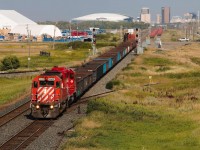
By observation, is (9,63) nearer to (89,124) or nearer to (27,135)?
(89,124)

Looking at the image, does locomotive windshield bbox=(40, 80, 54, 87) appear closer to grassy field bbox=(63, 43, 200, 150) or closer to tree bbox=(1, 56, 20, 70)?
grassy field bbox=(63, 43, 200, 150)

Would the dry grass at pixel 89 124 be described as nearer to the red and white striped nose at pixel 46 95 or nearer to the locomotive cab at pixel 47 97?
the locomotive cab at pixel 47 97

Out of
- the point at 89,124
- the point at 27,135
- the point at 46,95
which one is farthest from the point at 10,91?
the point at 27,135

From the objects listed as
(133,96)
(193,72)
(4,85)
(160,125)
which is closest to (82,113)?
(160,125)

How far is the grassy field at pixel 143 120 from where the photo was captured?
27375 millimetres

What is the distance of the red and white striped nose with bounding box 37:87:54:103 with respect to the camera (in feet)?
116

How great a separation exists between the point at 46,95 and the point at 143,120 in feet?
27.6

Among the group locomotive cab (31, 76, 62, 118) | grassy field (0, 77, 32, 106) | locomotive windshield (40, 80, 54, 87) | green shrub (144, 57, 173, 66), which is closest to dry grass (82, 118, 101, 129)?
locomotive cab (31, 76, 62, 118)

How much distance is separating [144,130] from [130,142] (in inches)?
171

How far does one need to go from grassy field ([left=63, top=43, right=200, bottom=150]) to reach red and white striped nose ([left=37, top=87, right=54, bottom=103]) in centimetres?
339

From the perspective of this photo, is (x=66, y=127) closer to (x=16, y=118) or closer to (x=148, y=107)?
(x=16, y=118)

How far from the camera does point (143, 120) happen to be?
1410 inches

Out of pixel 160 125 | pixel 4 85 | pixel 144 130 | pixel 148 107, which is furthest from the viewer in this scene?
pixel 4 85

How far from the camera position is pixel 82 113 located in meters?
39.0
